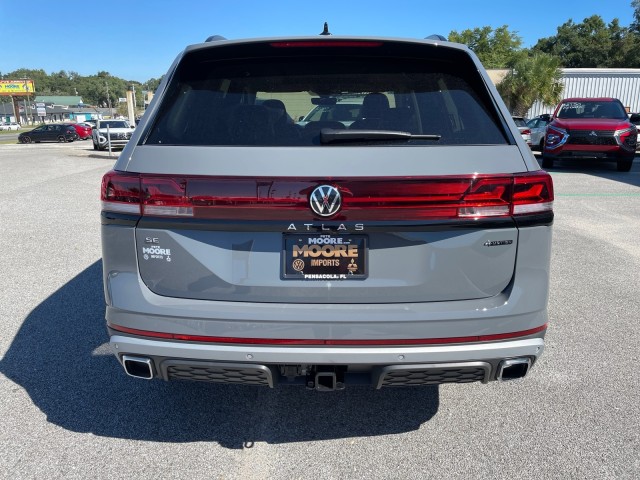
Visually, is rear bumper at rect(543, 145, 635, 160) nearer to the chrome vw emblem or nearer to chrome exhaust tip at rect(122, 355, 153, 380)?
the chrome vw emblem

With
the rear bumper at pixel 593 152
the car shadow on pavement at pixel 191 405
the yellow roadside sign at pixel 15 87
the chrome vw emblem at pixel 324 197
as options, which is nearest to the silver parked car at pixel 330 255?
the chrome vw emblem at pixel 324 197

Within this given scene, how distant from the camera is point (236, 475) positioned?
251 cm

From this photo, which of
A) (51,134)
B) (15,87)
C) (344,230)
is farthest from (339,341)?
(15,87)

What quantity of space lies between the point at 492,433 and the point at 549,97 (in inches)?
1382

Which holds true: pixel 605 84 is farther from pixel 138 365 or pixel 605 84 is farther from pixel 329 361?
pixel 138 365

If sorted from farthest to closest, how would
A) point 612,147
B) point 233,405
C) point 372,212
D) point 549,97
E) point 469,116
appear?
point 549,97 → point 612,147 → point 233,405 → point 469,116 → point 372,212

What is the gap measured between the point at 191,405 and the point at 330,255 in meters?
1.52

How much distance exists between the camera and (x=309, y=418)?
2.99 metres

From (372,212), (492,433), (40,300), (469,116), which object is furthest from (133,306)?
(40,300)

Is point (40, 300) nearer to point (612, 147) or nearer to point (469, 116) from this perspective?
point (469, 116)

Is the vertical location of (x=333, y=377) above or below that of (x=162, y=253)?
below

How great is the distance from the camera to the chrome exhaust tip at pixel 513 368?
2.30 metres

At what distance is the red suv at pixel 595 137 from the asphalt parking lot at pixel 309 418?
35.2ft

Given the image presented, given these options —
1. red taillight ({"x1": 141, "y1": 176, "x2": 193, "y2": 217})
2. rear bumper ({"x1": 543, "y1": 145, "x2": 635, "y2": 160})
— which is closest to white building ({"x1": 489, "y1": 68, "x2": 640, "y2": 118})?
rear bumper ({"x1": 543, "y1": 145, "x2": 635, "y2": 160})
